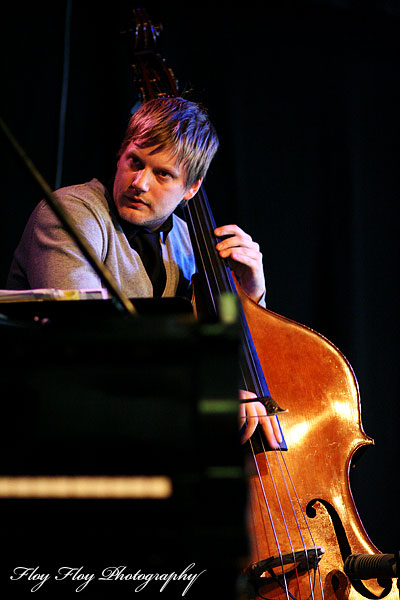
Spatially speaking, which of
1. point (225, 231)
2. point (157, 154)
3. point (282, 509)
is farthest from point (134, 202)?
point (282, 509)

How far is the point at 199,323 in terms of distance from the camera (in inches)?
26.7

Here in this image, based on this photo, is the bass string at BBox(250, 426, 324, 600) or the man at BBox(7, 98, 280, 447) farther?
the man at BBox(7, 98, 280, 447)

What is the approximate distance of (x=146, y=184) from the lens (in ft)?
5.21

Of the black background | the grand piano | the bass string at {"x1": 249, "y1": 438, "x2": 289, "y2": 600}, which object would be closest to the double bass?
the bass string at {"x1": 249, "y1": 438, "x2": 289, "y2": 600}

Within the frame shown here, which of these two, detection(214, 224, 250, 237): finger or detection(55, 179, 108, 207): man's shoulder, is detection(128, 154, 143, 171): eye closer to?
detection(55, 179, 108, 207): man's shoulder

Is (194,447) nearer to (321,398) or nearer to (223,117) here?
(321,398)

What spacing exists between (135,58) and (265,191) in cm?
70

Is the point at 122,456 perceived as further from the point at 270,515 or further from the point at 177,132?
the point at 177,132

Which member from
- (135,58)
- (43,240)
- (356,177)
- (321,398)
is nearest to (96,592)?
(321,398)

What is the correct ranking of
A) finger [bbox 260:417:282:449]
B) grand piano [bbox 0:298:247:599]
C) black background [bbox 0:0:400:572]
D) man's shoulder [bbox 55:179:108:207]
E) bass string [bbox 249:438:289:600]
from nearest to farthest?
1. grand piano [bbox 0:298:247:599]
2. bass string [bbox 249:438:289:600]
3. finger [bbox 260:417:282:449]
4. man's shoulder [bbox 55:179:108:207]
5. black background [bbox 0:0:400:572]

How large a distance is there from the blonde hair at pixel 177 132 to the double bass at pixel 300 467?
0.67 ft

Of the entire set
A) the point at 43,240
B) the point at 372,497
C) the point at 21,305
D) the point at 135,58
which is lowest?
the point at 372,497

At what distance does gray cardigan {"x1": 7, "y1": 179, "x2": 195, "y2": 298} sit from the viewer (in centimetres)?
143

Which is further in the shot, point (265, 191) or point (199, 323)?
point (265, 191)
